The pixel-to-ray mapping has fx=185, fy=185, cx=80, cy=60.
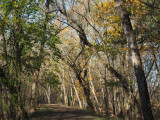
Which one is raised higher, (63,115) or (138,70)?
(138,70)

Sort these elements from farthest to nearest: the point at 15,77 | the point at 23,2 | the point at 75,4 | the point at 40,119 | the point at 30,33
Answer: the point at 75,4 < the point at 40,119 < the point at 30,33 < the point at 23,2 < the point at 15,77

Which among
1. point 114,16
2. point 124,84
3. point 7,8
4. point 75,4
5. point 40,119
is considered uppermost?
point 75,4

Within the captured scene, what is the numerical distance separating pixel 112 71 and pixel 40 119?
18.3 feet

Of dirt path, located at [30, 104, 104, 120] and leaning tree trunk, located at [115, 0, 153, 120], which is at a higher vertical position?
leaning tree trunk, located at [115, 0, 153, 120]

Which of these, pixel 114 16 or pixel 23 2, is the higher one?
pixel 114 16

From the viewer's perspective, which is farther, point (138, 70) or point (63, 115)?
point (63, 115)

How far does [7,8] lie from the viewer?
29.2 ft

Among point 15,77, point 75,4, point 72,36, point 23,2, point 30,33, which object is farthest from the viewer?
point 72,36

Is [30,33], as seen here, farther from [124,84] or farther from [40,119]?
[124,84]

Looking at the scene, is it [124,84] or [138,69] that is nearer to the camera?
[138,69]

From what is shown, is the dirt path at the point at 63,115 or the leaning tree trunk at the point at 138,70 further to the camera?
the dirt path at the point at 63,115

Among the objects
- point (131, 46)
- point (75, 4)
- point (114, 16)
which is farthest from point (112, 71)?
point (75, 4)

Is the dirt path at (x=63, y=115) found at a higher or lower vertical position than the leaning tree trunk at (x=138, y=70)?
lower

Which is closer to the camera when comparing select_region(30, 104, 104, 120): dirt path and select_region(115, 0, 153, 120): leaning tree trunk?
select_region(115, 0, 153, 120): leaning tree trunk
